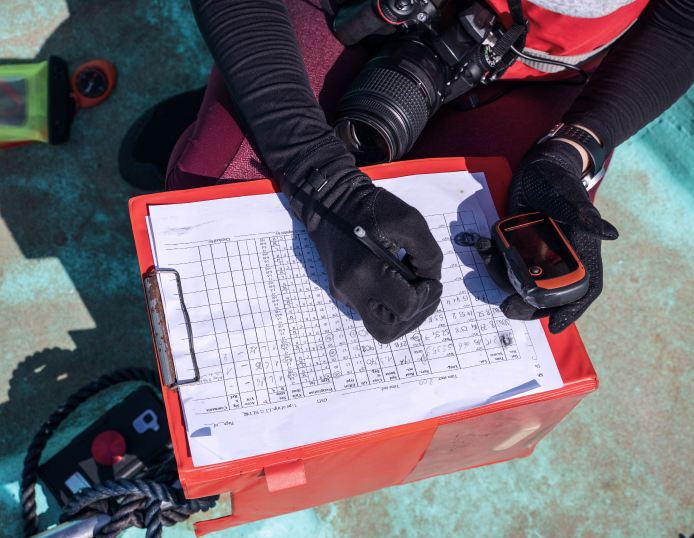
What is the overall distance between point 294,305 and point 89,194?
0.72 meters

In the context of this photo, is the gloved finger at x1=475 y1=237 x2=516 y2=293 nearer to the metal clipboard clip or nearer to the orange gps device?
the orange gps device

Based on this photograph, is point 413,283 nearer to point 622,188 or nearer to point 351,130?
point 351,130

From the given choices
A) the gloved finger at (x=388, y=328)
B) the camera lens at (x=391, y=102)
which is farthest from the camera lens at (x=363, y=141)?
the gloved finger at (x=388, y=328)

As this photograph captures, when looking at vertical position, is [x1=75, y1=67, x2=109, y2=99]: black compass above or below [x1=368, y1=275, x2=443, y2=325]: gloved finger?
below

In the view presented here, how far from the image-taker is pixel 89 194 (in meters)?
1.06

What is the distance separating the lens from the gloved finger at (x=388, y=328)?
573 millimetres

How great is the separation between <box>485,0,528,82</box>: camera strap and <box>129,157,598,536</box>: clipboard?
0.14 metres

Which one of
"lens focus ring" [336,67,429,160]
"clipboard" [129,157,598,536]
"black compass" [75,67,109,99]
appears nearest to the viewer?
"clipboard" [129,157,598,536]

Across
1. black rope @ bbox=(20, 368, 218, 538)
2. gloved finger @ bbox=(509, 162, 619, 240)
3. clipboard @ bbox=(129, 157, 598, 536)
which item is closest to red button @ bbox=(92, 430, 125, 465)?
black rope @ bbox=(20, 368, 218, 538)

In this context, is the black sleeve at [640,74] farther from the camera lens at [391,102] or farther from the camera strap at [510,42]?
the camera lens at [391,102]

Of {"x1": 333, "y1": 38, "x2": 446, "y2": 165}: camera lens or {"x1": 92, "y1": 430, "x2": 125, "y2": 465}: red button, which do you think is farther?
{"x1": 92, "y1": 430, "x2": 125, "y2": 465}: red button

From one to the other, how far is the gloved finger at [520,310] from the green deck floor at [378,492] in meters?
0.50

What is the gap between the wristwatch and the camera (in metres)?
0.70

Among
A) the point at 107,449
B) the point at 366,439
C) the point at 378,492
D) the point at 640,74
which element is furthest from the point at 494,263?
the point at 107,449
